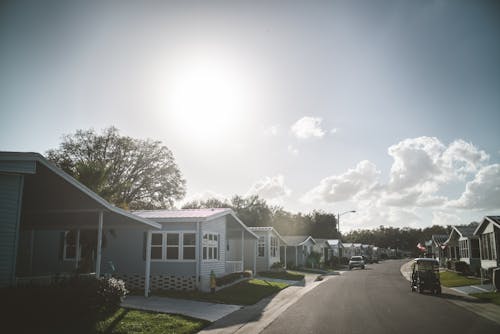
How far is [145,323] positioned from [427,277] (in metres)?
17.0

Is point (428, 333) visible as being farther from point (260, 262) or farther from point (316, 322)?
point (260, 262)

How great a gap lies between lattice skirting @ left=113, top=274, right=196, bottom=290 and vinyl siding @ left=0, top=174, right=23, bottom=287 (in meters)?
12.1

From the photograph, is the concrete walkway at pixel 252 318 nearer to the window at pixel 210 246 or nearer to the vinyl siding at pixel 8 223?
the window at pixel 210 246

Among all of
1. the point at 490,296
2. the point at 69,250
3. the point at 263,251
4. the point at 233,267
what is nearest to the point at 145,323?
the point at 69,250

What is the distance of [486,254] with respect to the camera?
3259 centimetres

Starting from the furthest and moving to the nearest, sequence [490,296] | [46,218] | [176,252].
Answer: [176,252] → [490,296] → [46,218]

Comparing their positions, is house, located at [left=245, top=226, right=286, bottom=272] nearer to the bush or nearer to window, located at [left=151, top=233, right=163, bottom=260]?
the bush

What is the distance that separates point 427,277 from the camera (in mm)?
22516

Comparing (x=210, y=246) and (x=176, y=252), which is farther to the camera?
(x=210, y=246)

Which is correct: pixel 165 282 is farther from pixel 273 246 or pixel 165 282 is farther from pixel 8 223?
pixel 273 246

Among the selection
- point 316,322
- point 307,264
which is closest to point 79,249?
point 316,322

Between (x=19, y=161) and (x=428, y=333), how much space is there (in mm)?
12597

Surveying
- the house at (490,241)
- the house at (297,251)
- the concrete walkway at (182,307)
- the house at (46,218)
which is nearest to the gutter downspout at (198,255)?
the concrete walkway at (182,307)


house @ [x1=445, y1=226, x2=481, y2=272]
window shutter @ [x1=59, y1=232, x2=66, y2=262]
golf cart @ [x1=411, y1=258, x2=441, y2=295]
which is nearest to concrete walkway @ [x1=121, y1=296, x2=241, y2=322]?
window shutter @ [x1=59, y1=232, x2=66, y2=262]
